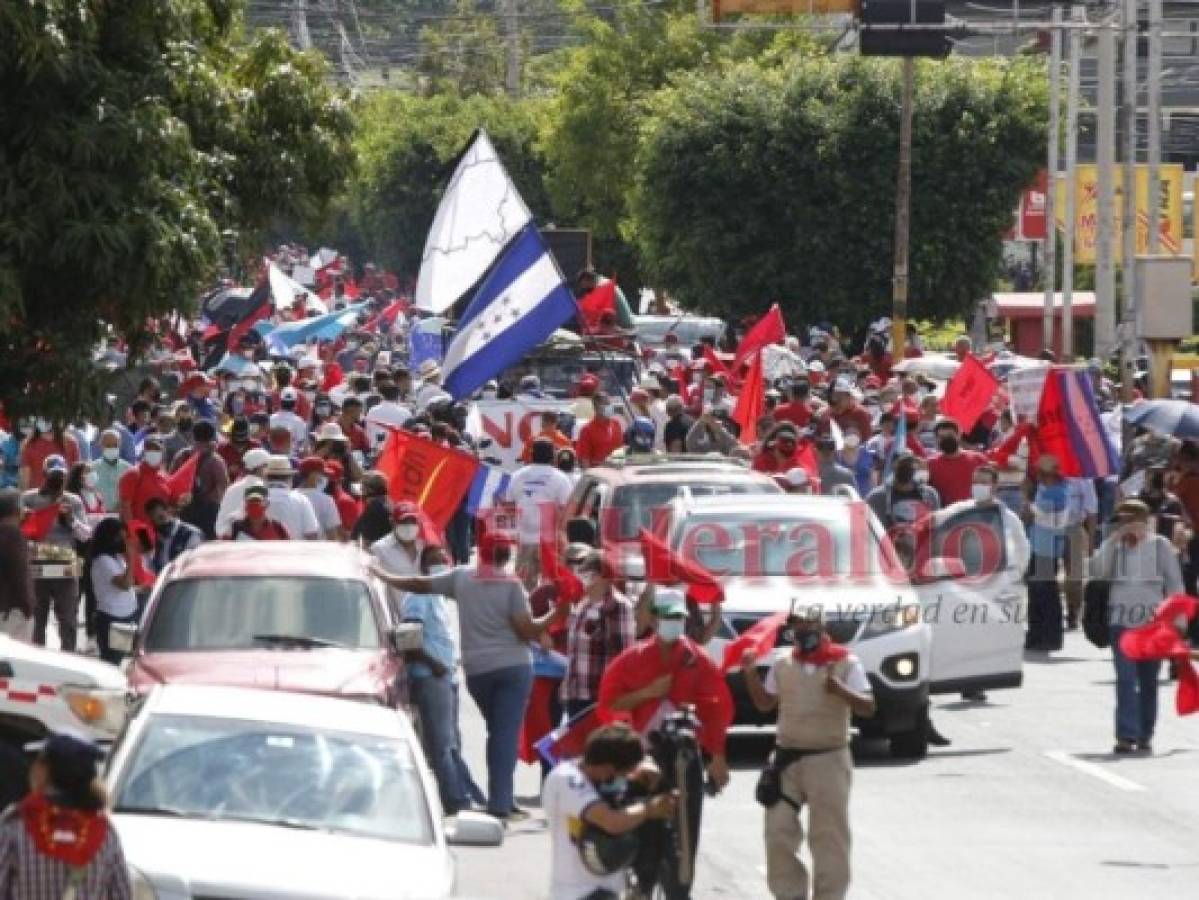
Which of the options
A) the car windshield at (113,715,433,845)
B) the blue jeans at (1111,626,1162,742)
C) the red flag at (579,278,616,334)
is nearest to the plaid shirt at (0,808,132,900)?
the car windshield at (113,715,433,845)

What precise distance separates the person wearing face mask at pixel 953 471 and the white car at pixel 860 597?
481 cm

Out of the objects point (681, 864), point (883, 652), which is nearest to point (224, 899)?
point (681, 864)

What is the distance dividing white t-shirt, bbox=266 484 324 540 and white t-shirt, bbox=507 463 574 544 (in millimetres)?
3290

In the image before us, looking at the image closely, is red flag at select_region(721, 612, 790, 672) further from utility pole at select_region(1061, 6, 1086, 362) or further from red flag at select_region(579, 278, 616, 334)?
utility pole at select_region(1061, 6, 1086, 362)

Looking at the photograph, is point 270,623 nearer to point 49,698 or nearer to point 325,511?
point 49,698

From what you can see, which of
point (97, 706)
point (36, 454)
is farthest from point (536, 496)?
point (97, 706)

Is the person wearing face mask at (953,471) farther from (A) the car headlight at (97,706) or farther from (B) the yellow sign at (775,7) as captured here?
(B) the yellow sign at (775,7)

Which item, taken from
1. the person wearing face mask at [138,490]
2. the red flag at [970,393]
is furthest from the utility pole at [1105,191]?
the person wearing face mask at [138,490]

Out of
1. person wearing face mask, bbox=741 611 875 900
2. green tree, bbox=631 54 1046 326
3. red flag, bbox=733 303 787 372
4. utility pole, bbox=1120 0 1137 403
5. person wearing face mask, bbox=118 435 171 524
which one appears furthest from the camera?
green tree, bbox=631 54 1046 326

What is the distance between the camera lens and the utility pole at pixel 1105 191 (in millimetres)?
43469

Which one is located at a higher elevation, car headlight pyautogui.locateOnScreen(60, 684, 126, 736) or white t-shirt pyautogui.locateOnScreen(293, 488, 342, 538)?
white t-shirt pyautogui.locateOnScreen(293, 488, 342, 538)

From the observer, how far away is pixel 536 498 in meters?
24.8

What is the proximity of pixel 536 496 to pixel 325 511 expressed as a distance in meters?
2.63

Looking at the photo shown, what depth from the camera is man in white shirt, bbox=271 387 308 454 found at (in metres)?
29.2
